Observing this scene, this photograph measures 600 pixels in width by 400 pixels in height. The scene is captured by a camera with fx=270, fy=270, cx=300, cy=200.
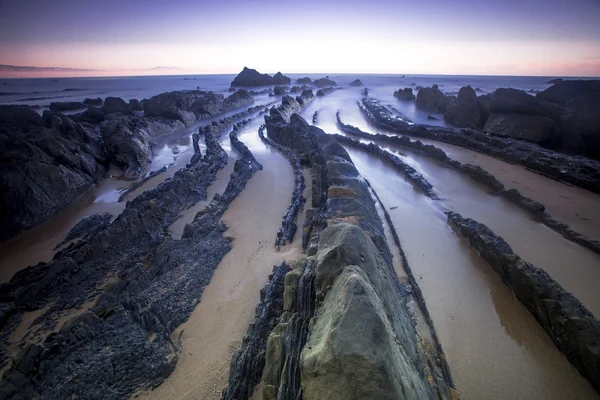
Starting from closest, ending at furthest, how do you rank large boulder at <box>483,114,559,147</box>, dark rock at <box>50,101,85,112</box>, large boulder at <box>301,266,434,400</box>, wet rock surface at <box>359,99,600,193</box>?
large boulder at <box>301,266,434,400</box>
wet rock surface at <box>359,99,600,193</box>
large boulder at <box>483,114,559,147</box>
dark rock at <box>50,101,85,112</box>

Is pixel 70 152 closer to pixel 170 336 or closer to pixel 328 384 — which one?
pixel 170 336

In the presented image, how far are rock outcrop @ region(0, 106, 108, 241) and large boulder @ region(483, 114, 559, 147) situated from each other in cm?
3025

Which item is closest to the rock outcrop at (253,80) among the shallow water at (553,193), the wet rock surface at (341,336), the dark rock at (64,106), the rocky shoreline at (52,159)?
the dark rock at (64,106)

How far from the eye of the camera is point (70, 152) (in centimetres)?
1594

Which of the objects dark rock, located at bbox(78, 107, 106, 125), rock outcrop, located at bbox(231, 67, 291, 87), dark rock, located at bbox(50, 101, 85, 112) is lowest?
dark rock, located at bbox(78, 107, 106, 125)

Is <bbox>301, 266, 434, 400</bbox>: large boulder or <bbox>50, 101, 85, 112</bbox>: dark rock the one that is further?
<bbox>50, 101, 85, 112</bbox>: dark rock

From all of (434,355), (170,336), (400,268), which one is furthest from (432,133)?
(170,336)

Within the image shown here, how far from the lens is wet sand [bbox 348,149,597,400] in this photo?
224 inches

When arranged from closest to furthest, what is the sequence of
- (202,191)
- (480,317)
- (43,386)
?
(43,386), (480,317), (202,191)

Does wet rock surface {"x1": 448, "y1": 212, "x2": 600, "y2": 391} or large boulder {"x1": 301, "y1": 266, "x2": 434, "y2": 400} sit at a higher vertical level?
large boulder {"x1": 301, "y1": 266, "x2": 434, "y2": 400}

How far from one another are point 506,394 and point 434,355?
4.67ft

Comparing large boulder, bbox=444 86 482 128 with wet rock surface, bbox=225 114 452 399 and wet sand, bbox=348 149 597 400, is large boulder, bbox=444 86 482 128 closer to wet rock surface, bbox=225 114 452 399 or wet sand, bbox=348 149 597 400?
wet sand, bbox=348 149 597 400

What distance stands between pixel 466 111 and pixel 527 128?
8698 mm

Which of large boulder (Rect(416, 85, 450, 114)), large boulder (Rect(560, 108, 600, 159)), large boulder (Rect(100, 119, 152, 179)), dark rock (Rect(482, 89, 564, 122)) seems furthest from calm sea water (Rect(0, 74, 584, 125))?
large boulder (Rect(100, 119, 152, 179))
